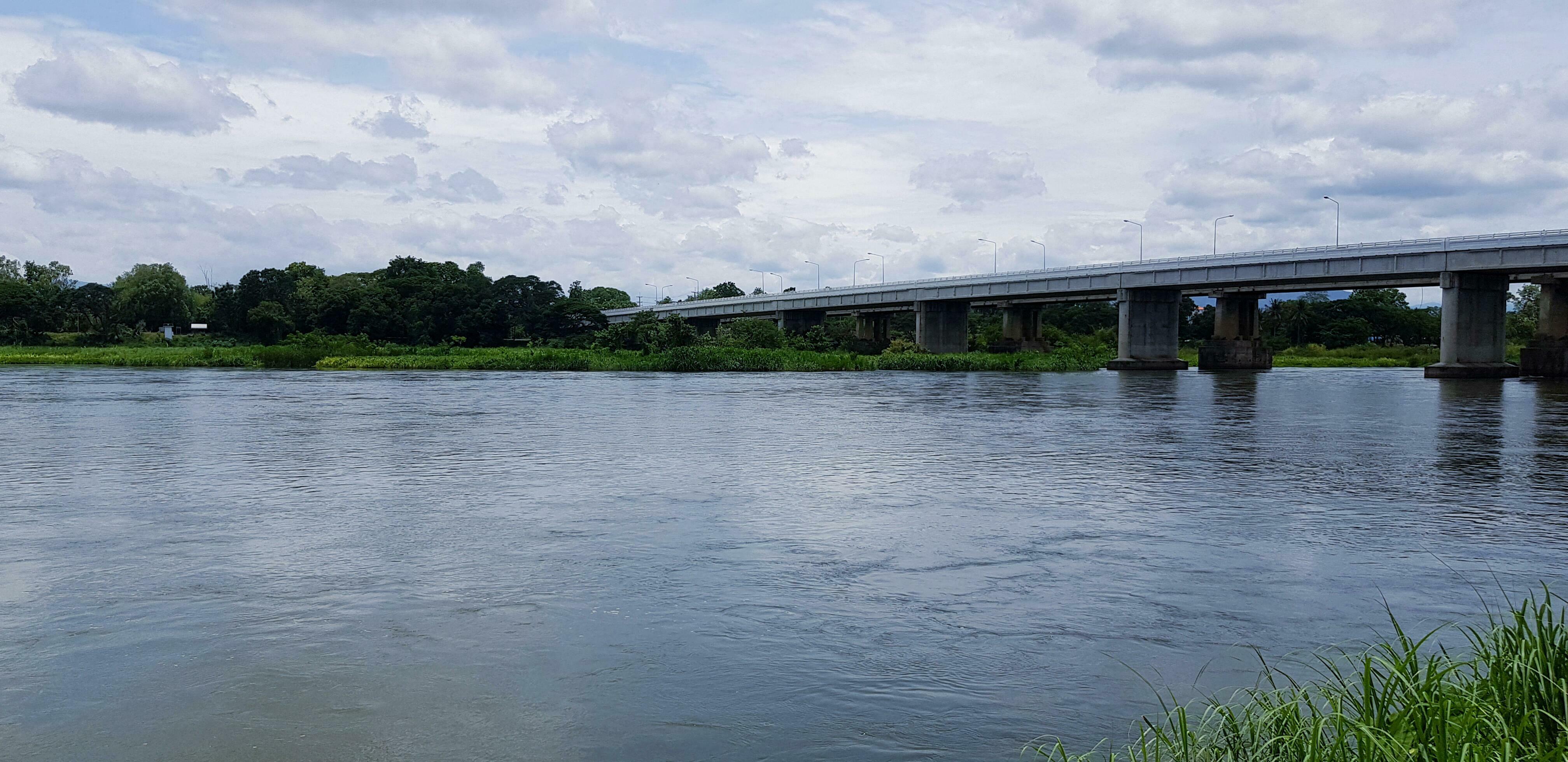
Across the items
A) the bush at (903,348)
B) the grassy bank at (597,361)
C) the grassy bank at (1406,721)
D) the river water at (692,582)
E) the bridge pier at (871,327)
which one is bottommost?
the river water at (692,582)

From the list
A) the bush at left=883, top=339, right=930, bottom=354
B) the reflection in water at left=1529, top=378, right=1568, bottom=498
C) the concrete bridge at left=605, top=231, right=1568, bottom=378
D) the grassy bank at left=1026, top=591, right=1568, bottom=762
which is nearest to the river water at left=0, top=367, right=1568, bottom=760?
the reflection in water at left=1529, top=378, right=1568, bottom=498

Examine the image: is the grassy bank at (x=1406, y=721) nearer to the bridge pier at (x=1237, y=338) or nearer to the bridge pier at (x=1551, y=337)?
the bridge pier at (x=1551, y=337)

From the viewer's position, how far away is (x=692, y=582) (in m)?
11.9

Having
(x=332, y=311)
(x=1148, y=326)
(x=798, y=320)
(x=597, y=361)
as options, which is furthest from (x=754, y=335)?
(x=332, y=311)

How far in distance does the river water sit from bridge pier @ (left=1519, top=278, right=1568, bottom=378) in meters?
61.0

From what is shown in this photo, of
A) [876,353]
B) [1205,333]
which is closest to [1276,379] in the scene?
[876,353]

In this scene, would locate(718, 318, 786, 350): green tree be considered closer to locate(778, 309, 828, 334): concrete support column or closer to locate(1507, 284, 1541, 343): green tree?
locate(778, 309, 828, 334): concrete support column

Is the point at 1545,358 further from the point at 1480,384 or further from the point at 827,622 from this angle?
the point at 827,622

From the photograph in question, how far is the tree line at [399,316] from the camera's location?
Answer: 408 ft

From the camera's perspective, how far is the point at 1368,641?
966 cm

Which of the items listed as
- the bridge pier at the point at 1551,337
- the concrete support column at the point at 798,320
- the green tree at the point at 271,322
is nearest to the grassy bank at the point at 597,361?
the green tree at the point at 271,322

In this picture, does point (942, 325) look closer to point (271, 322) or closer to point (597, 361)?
point (597, 361)

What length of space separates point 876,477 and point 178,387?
45.1 m

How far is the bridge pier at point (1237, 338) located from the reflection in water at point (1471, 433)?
44.6m
